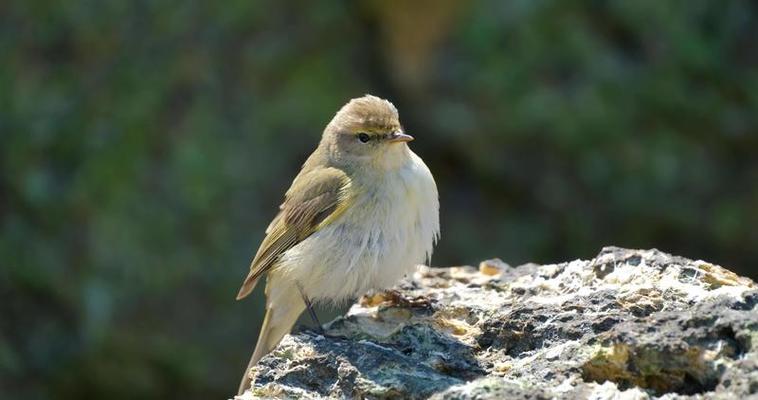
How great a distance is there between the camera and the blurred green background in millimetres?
8539

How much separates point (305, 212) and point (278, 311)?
0.50 m

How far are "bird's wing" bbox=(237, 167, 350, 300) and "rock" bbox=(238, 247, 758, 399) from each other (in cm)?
51

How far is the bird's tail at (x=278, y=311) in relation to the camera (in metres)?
5.52

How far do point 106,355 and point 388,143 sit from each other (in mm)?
3725

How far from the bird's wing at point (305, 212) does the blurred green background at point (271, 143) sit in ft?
9.39

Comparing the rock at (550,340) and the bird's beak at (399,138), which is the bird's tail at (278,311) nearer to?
the rock at (550,340)

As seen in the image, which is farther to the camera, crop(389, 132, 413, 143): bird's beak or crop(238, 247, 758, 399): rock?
crop(389, 132, 413, 143): bird's beak

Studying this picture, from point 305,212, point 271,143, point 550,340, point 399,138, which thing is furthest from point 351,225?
point 271,143

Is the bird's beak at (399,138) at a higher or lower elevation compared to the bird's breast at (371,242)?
higher

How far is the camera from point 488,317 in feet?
15.0

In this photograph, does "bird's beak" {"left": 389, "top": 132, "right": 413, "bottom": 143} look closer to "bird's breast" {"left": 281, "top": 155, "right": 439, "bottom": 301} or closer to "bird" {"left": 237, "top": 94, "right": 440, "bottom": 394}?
"bird" {"left": 237, "top": 94, "right": 440, "bottom": 394}

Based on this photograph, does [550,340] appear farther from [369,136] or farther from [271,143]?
[271,143]

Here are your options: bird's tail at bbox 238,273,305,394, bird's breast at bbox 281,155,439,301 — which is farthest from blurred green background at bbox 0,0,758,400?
bird's breast at bbox 281,155,439,301

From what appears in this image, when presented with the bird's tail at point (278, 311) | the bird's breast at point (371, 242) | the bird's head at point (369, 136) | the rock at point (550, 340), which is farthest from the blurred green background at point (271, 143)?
the rock at point (550, 340)
